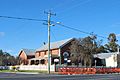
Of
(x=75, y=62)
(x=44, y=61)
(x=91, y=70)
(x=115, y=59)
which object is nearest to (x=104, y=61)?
(x=115, y=59)

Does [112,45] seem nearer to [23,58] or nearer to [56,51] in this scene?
[23,58]

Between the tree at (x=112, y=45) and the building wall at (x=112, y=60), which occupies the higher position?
the tree at (x=112, y=45)

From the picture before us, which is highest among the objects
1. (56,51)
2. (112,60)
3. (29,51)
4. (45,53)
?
(29,51)

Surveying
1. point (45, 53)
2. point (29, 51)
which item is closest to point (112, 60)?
point (45, 53)

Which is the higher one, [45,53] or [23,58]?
[45,53]

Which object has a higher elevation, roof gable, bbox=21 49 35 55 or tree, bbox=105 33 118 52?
tree, bbox=105 33 118 52

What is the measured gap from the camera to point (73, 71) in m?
54.3

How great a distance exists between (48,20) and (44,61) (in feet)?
103

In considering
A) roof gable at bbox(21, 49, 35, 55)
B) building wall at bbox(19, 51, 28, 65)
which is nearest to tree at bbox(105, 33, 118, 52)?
roof gable at bbox(21, 49, 35, 55)

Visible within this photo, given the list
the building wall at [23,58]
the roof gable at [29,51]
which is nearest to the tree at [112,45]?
the roof gable at [29,51]

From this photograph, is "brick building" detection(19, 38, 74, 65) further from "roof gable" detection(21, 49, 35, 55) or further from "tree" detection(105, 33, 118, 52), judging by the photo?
"tree" detection(105, 33, 118, 52)

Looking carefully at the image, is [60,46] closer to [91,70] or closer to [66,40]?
[66,40]

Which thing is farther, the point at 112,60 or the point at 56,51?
the point at 56,51

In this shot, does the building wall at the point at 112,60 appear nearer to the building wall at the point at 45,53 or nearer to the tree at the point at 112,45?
the building wall at the point at 45,53
